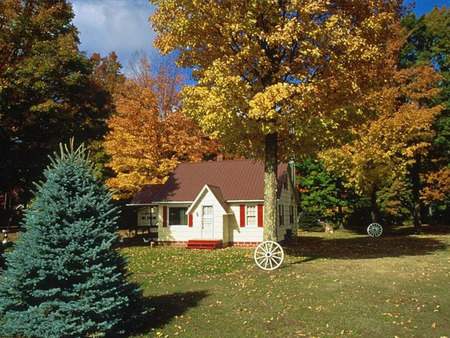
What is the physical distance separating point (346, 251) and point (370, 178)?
29.6 ft

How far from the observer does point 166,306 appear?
8609mm

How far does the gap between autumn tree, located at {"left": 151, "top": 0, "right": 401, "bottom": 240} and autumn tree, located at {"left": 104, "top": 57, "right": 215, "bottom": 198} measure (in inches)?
627

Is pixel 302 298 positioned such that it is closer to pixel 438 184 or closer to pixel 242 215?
pixel 242 215

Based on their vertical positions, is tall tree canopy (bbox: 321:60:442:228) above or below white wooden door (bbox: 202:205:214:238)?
above

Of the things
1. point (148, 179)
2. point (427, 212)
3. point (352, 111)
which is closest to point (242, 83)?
point (352, 111)

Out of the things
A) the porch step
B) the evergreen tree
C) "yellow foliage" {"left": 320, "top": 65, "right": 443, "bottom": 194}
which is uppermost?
"yellow foliage" {"left": 320, "top": 65, "right": 443, "bottom": 194}

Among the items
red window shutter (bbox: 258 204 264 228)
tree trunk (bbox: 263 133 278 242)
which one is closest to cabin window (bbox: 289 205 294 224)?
red window shutter (bbox: 258 204 264 228)

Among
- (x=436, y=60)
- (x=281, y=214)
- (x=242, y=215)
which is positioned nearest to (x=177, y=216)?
(x=242, y=215)

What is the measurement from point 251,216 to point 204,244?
3.57 m

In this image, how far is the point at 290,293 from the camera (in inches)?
368

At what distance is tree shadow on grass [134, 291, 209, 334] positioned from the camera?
734cm

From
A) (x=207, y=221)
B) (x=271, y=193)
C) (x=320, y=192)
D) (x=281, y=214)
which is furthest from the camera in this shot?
(x=320, y=192)

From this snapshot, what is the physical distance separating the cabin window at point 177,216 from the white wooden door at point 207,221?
1930mm

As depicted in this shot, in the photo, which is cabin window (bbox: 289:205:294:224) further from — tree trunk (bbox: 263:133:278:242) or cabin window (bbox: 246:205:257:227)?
tree trunk (bbox: 263:133:278:242)
